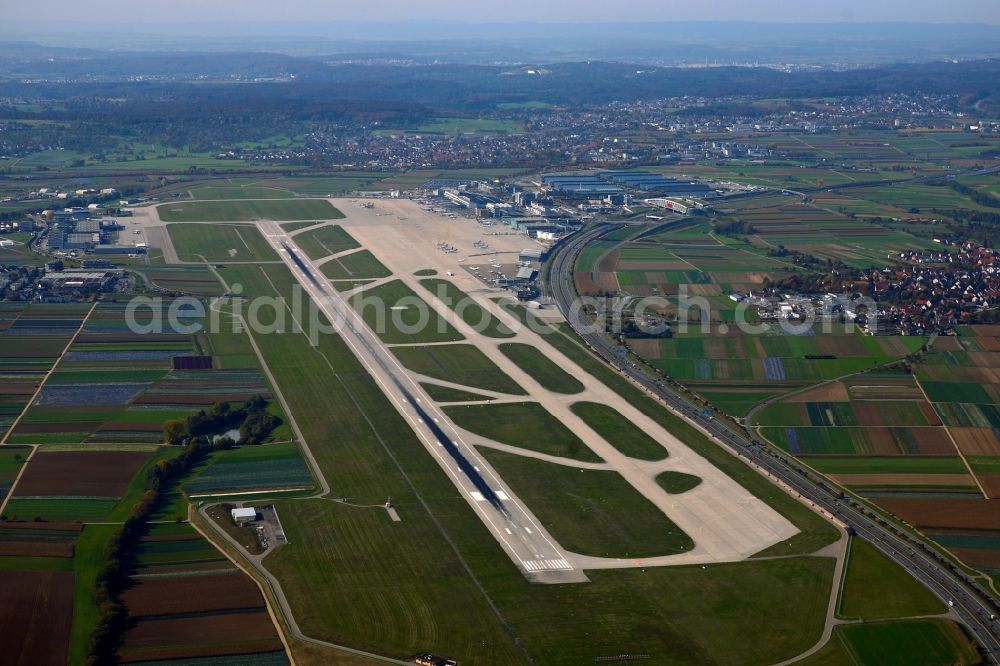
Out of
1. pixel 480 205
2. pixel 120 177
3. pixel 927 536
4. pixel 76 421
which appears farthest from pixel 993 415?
pixel 120 177

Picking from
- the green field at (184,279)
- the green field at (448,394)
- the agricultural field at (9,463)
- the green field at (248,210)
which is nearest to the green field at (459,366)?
the green field at (448,394)

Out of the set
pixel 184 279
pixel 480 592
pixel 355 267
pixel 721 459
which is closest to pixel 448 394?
pixel 721 459

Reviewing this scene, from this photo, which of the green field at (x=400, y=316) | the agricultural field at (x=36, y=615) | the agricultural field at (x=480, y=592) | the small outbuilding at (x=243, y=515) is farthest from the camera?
the green field at (x=400, y=316)

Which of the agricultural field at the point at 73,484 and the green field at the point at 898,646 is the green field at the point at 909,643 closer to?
the green field at the point at 898,646

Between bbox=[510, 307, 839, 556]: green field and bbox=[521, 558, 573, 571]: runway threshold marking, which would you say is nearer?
bbox=[521, 558, 573, 571]: runway threshold marking

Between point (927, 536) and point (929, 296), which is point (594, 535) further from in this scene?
point (929, 296)

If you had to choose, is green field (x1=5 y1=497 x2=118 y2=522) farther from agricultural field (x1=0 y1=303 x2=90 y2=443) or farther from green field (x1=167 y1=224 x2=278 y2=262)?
green field (x1=167 y1=224 x2=278 y2=262)

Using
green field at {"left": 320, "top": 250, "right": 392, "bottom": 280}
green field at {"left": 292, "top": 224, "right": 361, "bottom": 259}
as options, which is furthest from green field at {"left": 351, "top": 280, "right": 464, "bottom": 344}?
green field at {"left": 292, "top": 224, "right": 361, "bottom": 259}
